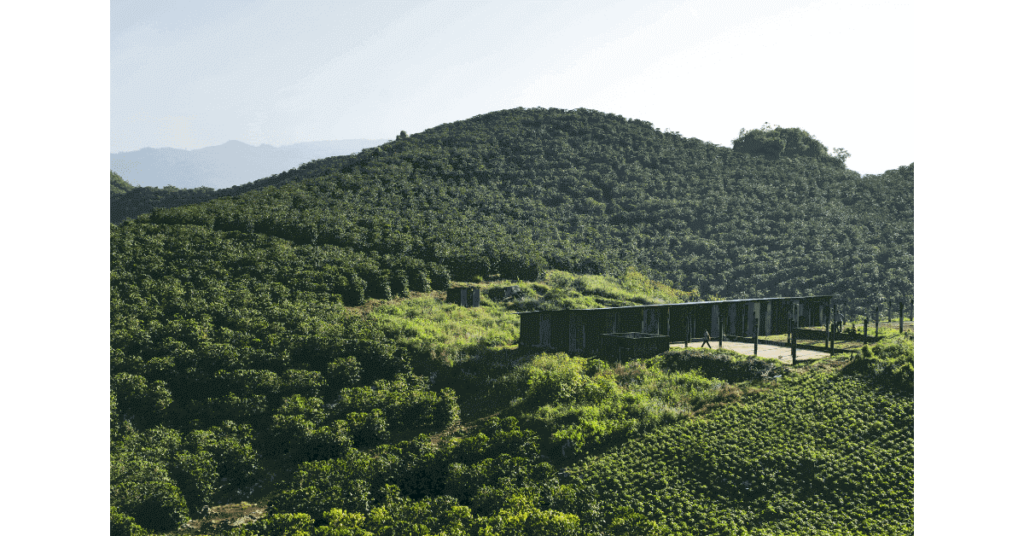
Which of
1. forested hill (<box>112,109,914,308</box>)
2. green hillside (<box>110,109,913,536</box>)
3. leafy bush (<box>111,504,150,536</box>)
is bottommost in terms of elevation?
leafy bush (<box>111,504,150,536</box>)

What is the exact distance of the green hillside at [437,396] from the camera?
1619cm

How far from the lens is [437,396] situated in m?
24.5

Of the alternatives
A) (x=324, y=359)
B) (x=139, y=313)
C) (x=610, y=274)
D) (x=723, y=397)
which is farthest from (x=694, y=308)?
(x=139, y=313)

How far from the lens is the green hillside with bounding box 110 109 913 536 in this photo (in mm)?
16188

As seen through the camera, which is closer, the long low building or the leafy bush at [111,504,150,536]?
the leafy bush at [111,504,150,536]

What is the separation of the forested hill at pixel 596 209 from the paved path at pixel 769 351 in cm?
1811

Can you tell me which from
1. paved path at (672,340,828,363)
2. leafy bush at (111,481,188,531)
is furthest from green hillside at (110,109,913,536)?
paved path at (672,340,828,363)

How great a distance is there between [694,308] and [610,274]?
2205 centimetres

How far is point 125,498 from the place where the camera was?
649 inches

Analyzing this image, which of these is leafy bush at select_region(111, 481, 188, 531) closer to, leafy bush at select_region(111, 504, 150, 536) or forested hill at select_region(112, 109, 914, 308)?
leafy bush at select_region(111, 504, 150, 536)

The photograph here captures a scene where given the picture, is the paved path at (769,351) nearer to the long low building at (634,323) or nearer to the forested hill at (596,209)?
the long low building at (634,323)

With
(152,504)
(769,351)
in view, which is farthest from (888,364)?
(152,504)

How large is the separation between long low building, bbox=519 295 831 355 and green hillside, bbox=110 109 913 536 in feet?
4.74
